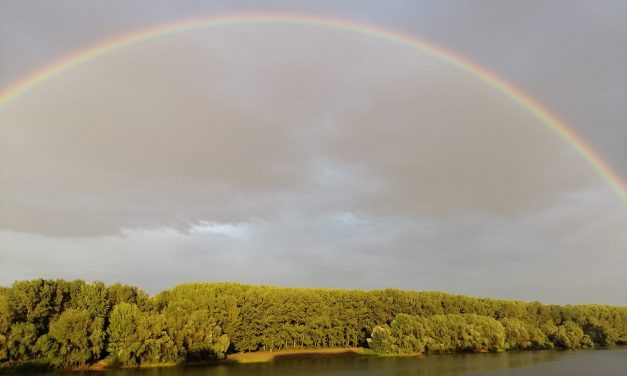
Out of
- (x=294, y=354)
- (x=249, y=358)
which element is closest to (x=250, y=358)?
(x=249, y=358)

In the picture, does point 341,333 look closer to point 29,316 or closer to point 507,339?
point 507,339

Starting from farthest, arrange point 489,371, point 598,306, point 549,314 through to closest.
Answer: point 598,306, point 549,314, point 489,371

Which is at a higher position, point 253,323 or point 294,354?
point 253,323

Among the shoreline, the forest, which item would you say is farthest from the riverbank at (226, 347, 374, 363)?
the forest

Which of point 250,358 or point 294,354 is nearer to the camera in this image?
point 250,358

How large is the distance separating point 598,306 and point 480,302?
5280 cm

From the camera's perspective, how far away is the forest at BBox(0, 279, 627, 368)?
2719 inches

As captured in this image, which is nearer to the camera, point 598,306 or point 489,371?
point 489,371

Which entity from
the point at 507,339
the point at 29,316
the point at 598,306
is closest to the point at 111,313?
the point at 29,316

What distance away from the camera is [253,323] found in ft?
317

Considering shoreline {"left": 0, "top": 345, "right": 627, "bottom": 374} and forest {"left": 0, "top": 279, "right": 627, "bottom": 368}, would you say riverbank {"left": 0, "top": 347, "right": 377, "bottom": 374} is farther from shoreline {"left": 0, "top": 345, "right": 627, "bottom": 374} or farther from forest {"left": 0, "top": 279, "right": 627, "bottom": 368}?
forest {"left": 0, "top": 279, "right": 627, "bottom": 368}

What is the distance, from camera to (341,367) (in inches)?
2894

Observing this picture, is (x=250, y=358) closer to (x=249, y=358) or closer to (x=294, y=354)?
(x=249, y=358)

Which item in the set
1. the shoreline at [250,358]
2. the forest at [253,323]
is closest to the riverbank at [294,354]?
the shoreline at [250,358]
